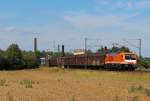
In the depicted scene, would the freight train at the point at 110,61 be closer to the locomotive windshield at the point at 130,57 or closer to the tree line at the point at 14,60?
the locomotive windshield at the point at 130,57

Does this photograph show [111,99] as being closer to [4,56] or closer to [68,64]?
[68,64]

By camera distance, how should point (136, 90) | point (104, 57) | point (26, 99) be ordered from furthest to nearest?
point (104, 57), point (136, 90), point (26, 99)

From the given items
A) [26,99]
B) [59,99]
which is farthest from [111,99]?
[26,99]

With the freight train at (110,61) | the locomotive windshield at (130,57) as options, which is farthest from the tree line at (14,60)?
the locomotive windshield at (130,57)

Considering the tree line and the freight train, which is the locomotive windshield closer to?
the freight train

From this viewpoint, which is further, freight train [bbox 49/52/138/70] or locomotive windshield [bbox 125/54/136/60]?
locomotive windshield [bbox 125/54/136/60]

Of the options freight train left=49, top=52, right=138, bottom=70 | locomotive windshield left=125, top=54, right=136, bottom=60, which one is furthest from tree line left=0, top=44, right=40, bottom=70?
locomotive windshield left=125, top=54, right=136, bottom=60

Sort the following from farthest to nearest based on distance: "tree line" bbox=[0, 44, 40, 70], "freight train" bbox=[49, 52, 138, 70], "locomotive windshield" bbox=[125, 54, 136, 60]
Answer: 1. "tree line" bbox=[0, 44, 40, 70]
2. "locomotive windshield" bbox=[125, 54, 136, 60]
3. "freight train" bbox=[49, 52, 138, 70]

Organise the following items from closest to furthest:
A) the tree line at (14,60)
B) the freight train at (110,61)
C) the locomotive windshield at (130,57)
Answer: the freight train at (110,61), the locomotive windshield at (130,57), the tree line at (14,60)

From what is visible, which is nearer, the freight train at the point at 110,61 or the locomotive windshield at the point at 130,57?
the freight train at the point at 110,61

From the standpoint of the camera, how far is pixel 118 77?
49.7 meters

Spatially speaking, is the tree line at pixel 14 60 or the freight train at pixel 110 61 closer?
the freight train at pixel 110 61

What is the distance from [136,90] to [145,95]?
2924 mm

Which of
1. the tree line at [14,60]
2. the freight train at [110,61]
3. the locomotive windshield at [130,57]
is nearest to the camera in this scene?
the freight train at [110,61]
